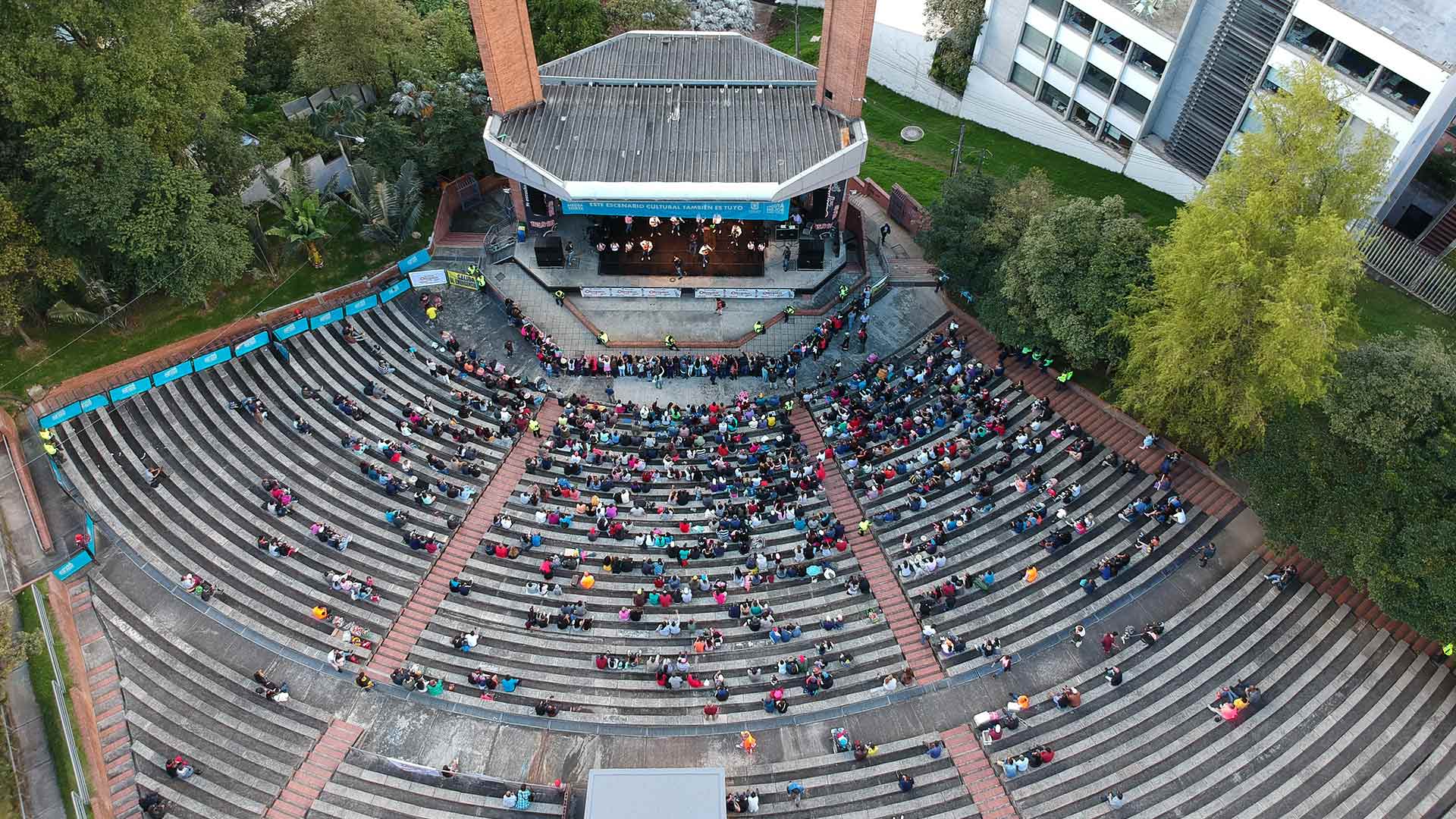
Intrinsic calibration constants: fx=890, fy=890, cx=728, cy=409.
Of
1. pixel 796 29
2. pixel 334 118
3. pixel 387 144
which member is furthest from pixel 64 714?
pixel 796 29

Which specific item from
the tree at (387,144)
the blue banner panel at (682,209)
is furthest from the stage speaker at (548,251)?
the tree at (387,144)

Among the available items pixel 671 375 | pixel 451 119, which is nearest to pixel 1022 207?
pixel 671 375

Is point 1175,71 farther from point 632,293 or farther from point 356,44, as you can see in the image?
point 356,44

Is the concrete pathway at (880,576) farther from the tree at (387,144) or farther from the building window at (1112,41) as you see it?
the building window at (1112,41)

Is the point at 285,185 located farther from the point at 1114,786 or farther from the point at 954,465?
the point at 1114,786

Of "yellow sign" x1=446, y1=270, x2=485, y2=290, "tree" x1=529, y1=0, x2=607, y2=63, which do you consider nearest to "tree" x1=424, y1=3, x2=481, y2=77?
"tree" x1=529, y1=0, x2=607, y2=63

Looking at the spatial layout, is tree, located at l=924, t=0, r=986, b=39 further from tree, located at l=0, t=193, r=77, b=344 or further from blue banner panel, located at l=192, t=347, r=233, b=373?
tree, located at l=0, t=193, r=77, b=344

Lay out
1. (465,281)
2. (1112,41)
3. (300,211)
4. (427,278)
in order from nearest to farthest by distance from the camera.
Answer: (300,211)
(427,278)
(465,281)
(1112,41)
